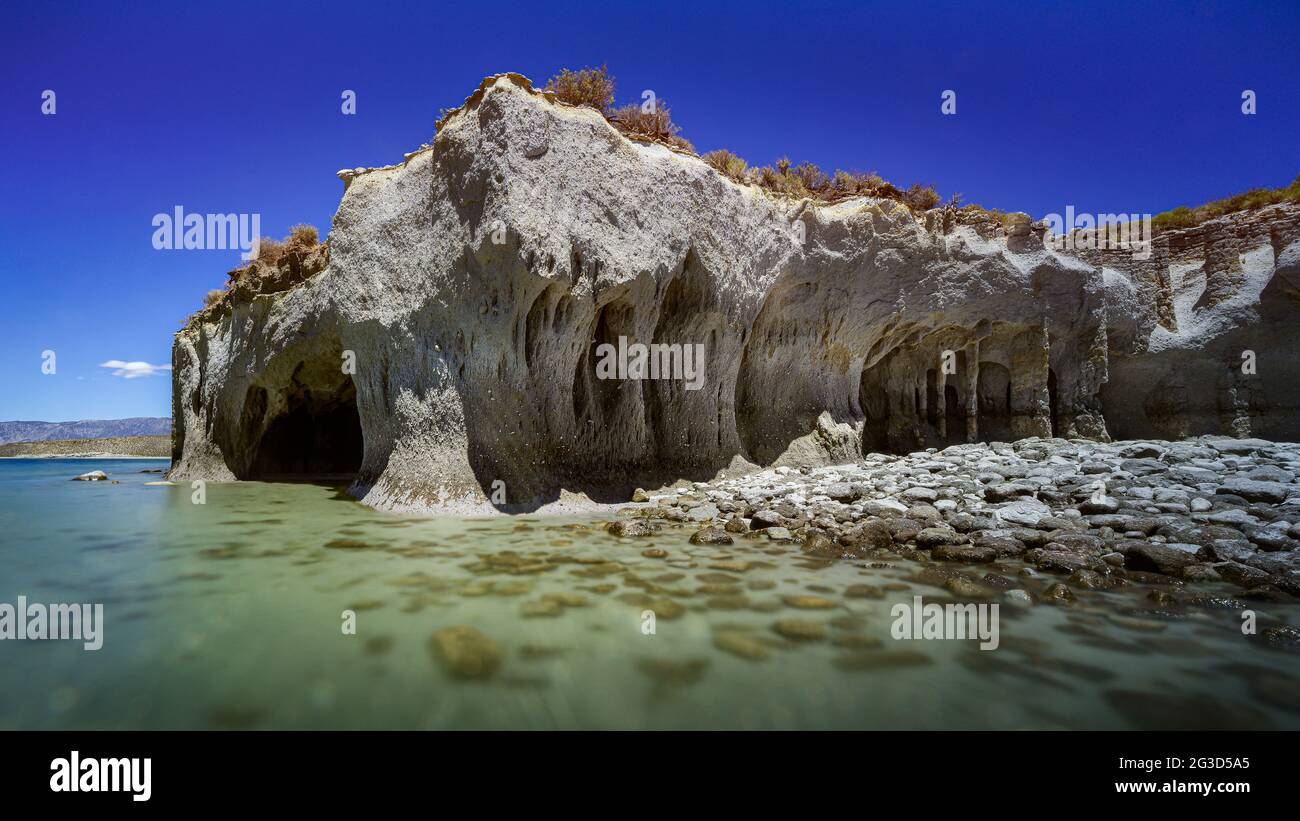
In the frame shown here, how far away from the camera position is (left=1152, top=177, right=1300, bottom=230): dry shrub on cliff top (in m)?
16.7

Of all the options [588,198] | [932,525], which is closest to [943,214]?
[588,198]

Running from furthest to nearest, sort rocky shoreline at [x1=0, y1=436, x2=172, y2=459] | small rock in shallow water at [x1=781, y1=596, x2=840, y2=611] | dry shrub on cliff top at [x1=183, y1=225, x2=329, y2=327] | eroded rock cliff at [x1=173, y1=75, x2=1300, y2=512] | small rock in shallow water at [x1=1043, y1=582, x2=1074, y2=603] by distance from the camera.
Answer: rocky shoreline at [x1=0, y1=436, x2=172, y2=459] → dry shrub on cliff top at [x1=183, y1=225, x2=329, y2=327] → eroded rock cliff at [x1=173, y1=75, x2=1300, y2=512] → small rock in shallow water at [x1=1043, y1=582, x2=1074, y2=603] → small rock in shallow water at [x1=781, y1=596, x2=840, y2=611]

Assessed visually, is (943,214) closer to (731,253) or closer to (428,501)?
(731,253)

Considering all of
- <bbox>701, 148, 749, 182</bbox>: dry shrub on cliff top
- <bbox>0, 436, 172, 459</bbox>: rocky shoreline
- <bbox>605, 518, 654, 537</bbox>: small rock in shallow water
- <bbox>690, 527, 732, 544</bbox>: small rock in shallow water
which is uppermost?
<bbox>701, 148, 749, 182</bbox>: dry shrub on cliff top

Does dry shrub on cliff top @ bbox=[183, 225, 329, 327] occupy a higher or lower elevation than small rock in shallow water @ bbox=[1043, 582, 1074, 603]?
higher

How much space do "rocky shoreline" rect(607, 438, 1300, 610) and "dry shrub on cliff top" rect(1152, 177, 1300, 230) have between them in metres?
12.9

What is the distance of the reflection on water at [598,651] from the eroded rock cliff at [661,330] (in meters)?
4.04

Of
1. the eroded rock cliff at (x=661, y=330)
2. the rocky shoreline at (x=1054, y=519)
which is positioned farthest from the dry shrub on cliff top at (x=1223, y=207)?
the rocky shoreline at (x=1054, y=519)

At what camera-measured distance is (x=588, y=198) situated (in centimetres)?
886

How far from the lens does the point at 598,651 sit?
10.5 ft

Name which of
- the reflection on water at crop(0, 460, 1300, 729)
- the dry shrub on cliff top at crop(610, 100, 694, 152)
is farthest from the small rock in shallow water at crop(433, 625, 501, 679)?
A: the dry shrub on cliff top at crop(610, 100, 694, 152)

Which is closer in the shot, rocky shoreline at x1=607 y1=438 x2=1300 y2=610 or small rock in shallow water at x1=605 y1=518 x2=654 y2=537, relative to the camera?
rocky shoreline at x1=607 y1=438 x2=1300 y2=610

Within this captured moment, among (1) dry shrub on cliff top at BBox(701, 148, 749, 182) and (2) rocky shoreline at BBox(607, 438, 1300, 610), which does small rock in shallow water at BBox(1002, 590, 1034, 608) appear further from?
(1) dry shrub on cliff top at BBox(701, 148, 749, 182)
